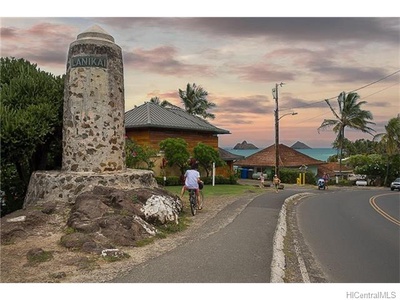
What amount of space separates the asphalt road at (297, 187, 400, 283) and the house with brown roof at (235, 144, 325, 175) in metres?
33.0

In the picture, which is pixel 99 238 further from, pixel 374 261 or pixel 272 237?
pixel 374 261

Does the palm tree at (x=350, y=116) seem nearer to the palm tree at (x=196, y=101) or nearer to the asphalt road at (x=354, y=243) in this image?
the palm tree at (x=196, y=101)

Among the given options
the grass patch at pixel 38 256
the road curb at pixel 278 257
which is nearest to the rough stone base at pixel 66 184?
the grass patch at pixel 38 256

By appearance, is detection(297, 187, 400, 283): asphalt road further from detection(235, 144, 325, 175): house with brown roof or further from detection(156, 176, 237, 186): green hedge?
detection(235, 144, 325, 175): house with brown roof

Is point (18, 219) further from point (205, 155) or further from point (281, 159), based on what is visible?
point (281, 159)

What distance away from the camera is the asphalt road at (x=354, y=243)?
659 cm

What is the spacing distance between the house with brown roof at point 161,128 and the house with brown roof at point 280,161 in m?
13.9

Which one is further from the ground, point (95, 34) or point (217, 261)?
point (95, 34)

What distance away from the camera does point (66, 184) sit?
1074 centimetres

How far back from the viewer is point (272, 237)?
356 inches

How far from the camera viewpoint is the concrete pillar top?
11.4 m

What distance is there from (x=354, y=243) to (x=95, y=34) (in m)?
9.09

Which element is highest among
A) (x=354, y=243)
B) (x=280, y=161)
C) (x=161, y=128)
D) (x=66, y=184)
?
(x=161, y=128)

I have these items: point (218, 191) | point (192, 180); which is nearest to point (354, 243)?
point (192, 180)
